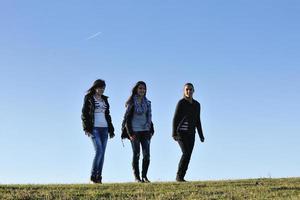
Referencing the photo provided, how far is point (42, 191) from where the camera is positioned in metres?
15.8

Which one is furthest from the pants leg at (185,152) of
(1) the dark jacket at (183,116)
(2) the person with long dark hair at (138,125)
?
(2) the person with long dark hair at (138,125)

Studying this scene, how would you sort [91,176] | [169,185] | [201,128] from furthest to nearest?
[201,128] → [91,176] → [169,185]

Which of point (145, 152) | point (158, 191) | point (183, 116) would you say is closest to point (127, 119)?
point (145, 152)

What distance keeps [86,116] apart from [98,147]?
98 centimetres

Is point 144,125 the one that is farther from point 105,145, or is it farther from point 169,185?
point 169,185

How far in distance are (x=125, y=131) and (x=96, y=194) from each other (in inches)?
169

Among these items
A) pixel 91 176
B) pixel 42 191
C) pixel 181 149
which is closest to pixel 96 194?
pixel 42 191

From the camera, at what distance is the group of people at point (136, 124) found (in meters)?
18.7

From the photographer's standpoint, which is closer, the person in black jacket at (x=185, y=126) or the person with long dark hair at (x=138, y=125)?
the person with long dark hair at (x=138, y=125)

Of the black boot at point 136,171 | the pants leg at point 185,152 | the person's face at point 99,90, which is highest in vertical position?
the person's face at point 99,90

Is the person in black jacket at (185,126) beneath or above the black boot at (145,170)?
above

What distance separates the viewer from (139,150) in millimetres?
18938

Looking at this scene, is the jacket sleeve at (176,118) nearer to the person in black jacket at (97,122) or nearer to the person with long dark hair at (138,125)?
the person with long dark hair at (138,125)

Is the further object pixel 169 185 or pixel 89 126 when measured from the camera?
pixel 89 126
